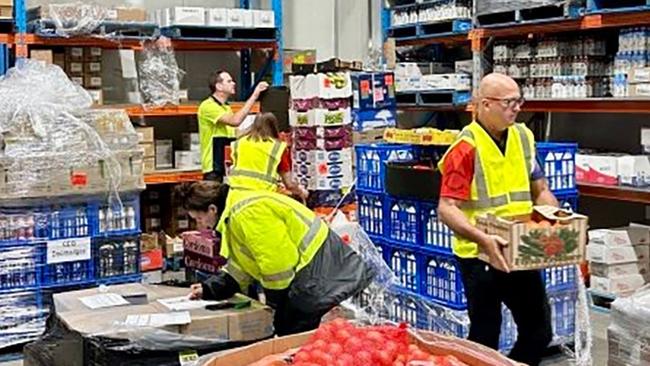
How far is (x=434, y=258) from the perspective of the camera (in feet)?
18.0

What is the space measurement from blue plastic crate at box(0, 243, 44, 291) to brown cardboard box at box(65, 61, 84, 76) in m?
2.93

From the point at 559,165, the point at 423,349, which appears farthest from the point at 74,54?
the point at 423,349

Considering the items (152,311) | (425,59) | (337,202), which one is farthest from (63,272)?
(425,59)

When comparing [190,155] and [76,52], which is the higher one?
[76,52]

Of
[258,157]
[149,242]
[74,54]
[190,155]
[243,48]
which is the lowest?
[149,242]

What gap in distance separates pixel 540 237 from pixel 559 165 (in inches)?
68.4

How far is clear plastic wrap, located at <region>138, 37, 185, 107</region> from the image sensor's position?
8547 millimetres

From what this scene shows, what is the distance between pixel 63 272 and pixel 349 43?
219 inches

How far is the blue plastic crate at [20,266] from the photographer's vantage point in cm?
566

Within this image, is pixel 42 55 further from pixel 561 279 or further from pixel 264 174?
pixel 561 279

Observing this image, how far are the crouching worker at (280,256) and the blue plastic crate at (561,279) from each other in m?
1.76

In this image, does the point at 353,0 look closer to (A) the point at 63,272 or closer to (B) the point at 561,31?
(B) the point at 561,31

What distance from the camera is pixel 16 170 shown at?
5.66m

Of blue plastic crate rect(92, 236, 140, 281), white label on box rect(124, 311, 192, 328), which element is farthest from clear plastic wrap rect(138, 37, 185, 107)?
white label on box rect(124, 311, 192, 328)
